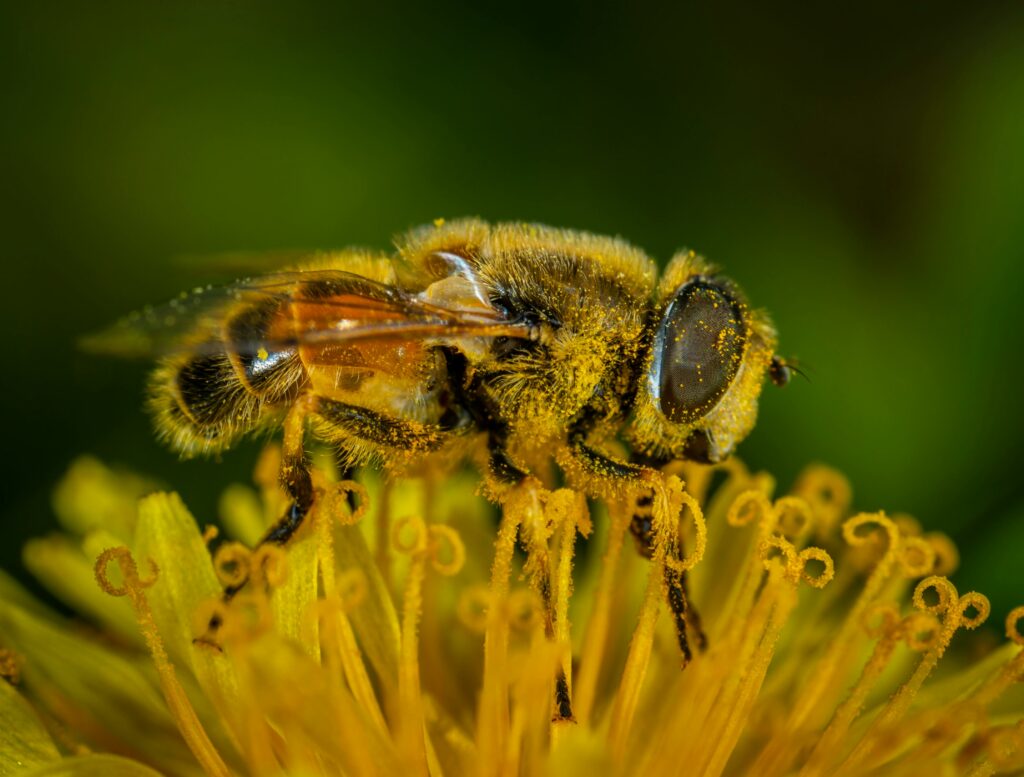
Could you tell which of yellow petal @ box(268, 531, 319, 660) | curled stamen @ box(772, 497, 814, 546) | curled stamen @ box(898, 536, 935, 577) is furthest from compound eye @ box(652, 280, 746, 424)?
yellow petal @ box(268, 531, 319, 660)

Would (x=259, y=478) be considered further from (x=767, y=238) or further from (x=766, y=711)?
(x=767, y=238)

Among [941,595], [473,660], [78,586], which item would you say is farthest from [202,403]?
[941,595]

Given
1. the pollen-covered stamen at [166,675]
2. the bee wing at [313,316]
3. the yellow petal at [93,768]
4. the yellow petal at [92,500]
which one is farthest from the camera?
the yellow petal at [92,500]

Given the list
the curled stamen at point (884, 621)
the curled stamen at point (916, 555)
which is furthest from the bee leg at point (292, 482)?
the curled stamen at point (916, 555)

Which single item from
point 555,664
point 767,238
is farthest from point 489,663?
point 767,238

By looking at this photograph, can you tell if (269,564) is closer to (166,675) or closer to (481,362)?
(166,675)

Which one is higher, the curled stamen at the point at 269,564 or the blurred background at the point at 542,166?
the blurred background at the point at 542,166

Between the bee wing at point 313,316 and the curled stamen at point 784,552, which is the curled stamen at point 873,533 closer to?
the curled stamen at point 784,552
